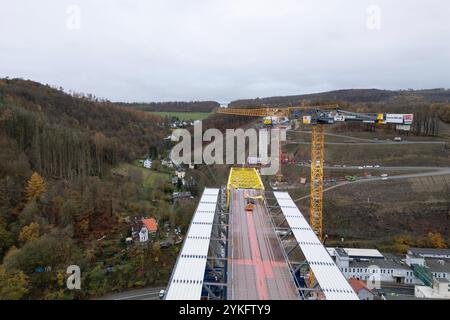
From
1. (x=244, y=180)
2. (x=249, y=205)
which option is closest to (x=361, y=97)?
(x=244, y=180)

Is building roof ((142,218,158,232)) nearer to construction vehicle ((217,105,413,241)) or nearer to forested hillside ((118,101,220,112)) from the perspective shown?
construction vehicle ((217,105,413,241))

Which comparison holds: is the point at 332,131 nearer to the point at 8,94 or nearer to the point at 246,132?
the point at 246,132

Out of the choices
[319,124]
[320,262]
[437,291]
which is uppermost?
[319,124]

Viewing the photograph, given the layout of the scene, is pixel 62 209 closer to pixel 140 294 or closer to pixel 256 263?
pixel 140 294

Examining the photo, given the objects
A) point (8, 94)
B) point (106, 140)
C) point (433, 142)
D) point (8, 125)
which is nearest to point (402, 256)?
point (433, 142)

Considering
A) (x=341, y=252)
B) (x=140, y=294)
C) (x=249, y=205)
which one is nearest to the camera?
(x=249, y=205)

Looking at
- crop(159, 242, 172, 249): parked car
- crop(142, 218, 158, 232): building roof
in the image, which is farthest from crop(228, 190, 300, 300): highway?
crop(142, 218, 158, 232): building roof
